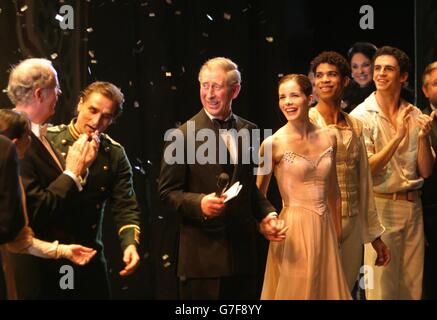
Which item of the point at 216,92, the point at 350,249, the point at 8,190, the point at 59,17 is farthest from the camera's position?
the point at 59,17

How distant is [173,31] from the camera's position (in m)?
5.28

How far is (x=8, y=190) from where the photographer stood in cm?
357

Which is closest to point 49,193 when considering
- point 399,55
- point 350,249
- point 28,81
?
point 28,81

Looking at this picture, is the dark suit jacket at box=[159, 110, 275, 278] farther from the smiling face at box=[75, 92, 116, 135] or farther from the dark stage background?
the dark stage background

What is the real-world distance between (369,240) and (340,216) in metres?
0.32

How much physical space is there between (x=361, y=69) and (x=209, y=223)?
74.0 inches

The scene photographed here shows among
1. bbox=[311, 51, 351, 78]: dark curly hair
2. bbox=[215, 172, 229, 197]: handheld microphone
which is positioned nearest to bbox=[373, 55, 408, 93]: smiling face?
bbox=[311, 51, 351, 78]: dark curly hair

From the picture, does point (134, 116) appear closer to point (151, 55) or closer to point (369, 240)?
point (151, 55)

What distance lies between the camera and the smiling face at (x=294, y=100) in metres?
4.43

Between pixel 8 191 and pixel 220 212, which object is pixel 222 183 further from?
pixel 8 191

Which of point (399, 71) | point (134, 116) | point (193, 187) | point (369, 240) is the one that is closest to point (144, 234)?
point (134, 116)

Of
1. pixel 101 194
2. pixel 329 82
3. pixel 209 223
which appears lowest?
pixel 209 223

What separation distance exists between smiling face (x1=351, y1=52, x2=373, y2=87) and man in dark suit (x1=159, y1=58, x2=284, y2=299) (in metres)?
1.48

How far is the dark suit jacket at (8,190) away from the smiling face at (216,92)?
1102 millimetres
